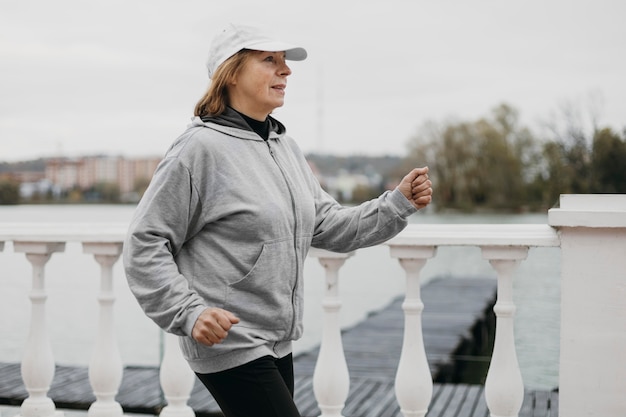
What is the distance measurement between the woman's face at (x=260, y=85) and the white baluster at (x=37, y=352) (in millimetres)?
1339

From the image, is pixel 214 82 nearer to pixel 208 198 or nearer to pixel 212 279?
pixel 208 198

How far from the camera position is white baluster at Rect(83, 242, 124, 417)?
3152 mm

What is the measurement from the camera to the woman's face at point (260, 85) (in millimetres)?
2188

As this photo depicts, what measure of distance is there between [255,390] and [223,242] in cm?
40

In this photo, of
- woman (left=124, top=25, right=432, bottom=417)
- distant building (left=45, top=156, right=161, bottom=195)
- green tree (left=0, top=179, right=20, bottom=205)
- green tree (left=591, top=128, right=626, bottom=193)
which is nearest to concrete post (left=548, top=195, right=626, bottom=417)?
woman (left=124, top=25, right=432, bottom=417)

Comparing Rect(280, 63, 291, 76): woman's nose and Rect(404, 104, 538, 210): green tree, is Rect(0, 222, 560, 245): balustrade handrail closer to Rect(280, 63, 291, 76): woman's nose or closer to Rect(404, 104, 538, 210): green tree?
Rect(280, 63, 291, 76): woman's nose

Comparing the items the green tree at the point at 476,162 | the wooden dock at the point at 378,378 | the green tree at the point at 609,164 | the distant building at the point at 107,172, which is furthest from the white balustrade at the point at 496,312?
the green tree at the point at 476,162

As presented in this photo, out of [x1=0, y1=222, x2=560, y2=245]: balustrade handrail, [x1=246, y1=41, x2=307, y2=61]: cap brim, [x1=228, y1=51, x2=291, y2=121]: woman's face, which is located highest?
[x1=246, y1=41, x2=307, y2=61]: cap brim

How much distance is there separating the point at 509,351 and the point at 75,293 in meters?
4.07

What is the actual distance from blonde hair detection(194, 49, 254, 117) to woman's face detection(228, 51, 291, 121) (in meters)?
0.01

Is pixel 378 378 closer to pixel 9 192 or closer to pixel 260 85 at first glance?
pixel 9 192

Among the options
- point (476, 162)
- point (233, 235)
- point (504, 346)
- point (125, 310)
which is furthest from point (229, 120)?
point (476, 162)

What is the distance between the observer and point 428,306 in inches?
586

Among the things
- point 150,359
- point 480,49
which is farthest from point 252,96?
point 480,49
